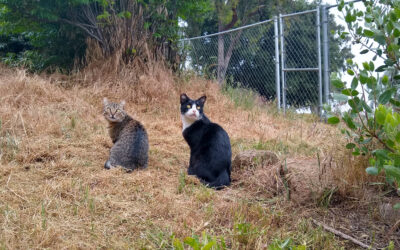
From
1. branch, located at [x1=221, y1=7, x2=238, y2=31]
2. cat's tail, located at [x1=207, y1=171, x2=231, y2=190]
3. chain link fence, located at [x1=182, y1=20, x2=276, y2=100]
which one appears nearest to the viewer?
cat's tail, located at [x1=207, y1=171, x2=231, y2=190]

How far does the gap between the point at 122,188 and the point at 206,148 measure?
0.92 meters

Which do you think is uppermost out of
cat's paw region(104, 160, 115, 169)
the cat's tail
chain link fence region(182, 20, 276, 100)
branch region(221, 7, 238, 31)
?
branch region(221, 7, 238, 31)

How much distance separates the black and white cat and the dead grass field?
6.0 inches

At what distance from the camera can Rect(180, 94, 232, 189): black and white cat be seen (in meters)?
3.26

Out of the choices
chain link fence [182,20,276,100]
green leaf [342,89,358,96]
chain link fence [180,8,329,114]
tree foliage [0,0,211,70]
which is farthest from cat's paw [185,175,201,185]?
chain link fence [182,20,276,100]

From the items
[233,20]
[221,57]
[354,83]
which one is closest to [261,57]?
[221,57]

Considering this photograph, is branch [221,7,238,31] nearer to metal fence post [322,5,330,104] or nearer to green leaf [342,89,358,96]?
metal fence post [322,5,330,104]

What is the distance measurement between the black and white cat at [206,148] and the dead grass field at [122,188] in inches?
6.0

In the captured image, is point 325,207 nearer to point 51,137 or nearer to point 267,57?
point 51,137

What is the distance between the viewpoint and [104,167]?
3.58 meters

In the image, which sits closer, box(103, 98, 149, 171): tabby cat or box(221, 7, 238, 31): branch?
box(103, 98, 149, 171): tabby cat

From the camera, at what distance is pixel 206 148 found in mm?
3502

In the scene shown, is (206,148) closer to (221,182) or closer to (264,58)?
(221,182)

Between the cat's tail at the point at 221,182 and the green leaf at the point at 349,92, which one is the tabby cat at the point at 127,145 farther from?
the green leaf at the point at 349,92
